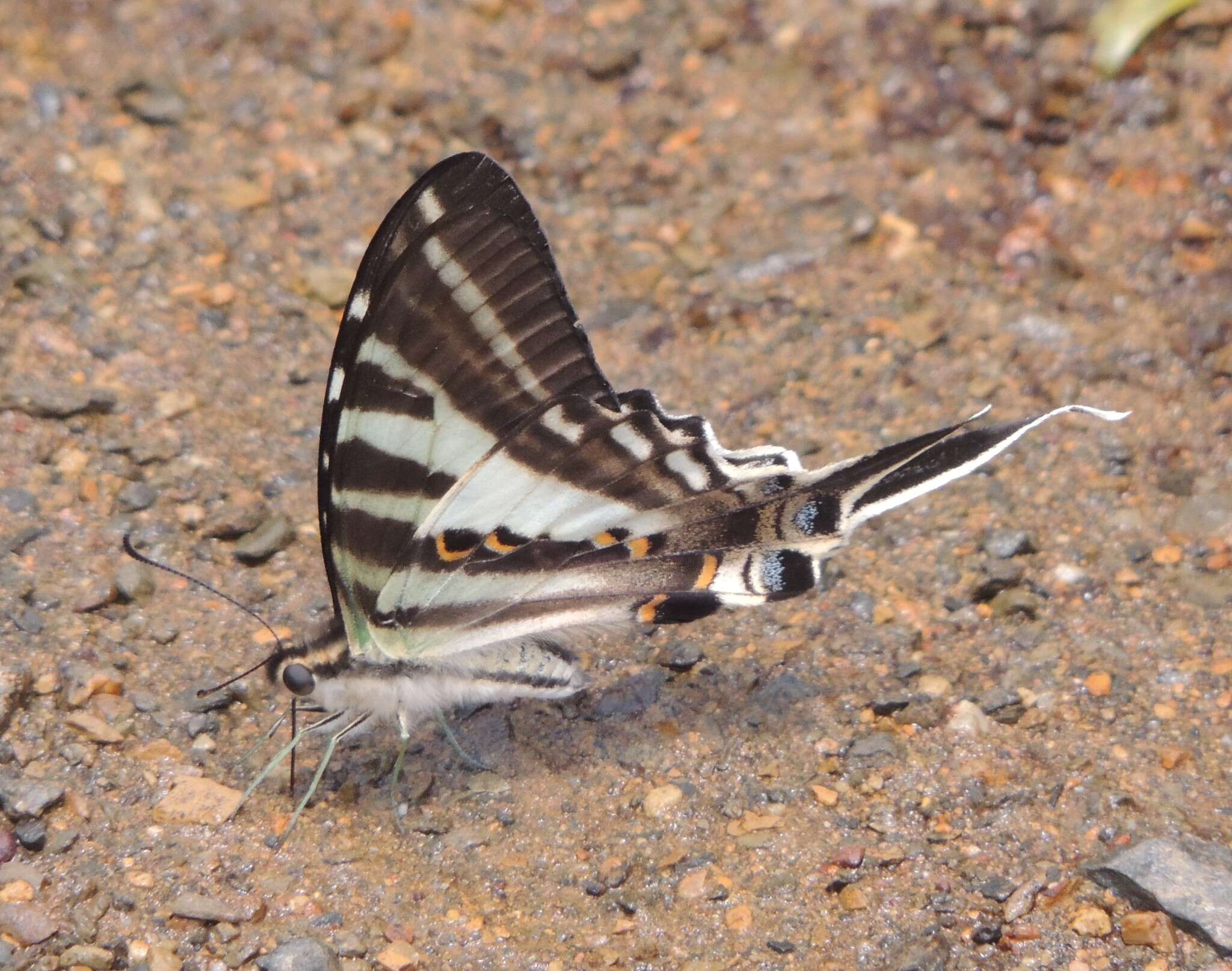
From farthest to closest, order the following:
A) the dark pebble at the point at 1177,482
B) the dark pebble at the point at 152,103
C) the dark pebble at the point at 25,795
Result: the dark pebble at the point at 152,103
the dark pebble at the point at 1177,482
the dark pebble at the point at 25,795

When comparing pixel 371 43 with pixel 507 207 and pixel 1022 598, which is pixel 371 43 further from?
pixel 1022 598

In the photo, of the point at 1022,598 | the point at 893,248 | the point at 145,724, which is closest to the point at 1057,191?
the point at 893,248

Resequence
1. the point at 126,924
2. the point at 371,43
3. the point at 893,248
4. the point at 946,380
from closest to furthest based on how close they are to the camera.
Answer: the point at 126,924 → the point at 946,380 → the point at 893,248 → the point at 371,43

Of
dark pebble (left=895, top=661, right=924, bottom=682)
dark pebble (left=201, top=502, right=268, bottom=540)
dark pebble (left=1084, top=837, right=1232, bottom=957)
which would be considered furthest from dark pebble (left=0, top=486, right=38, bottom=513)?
dark pebble (left=1084, top=837, right=1232, bottom=957)

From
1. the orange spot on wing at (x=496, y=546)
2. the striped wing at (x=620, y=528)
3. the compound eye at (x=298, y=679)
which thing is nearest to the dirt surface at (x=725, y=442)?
the compound eye at (x=298, y=679)

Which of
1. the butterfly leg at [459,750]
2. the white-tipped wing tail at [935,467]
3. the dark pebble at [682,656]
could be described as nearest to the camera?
the white-tipped wing tail at [935,467]

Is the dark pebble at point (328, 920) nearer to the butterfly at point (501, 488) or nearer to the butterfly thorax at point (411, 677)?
the butterfly at point (501, 488)
